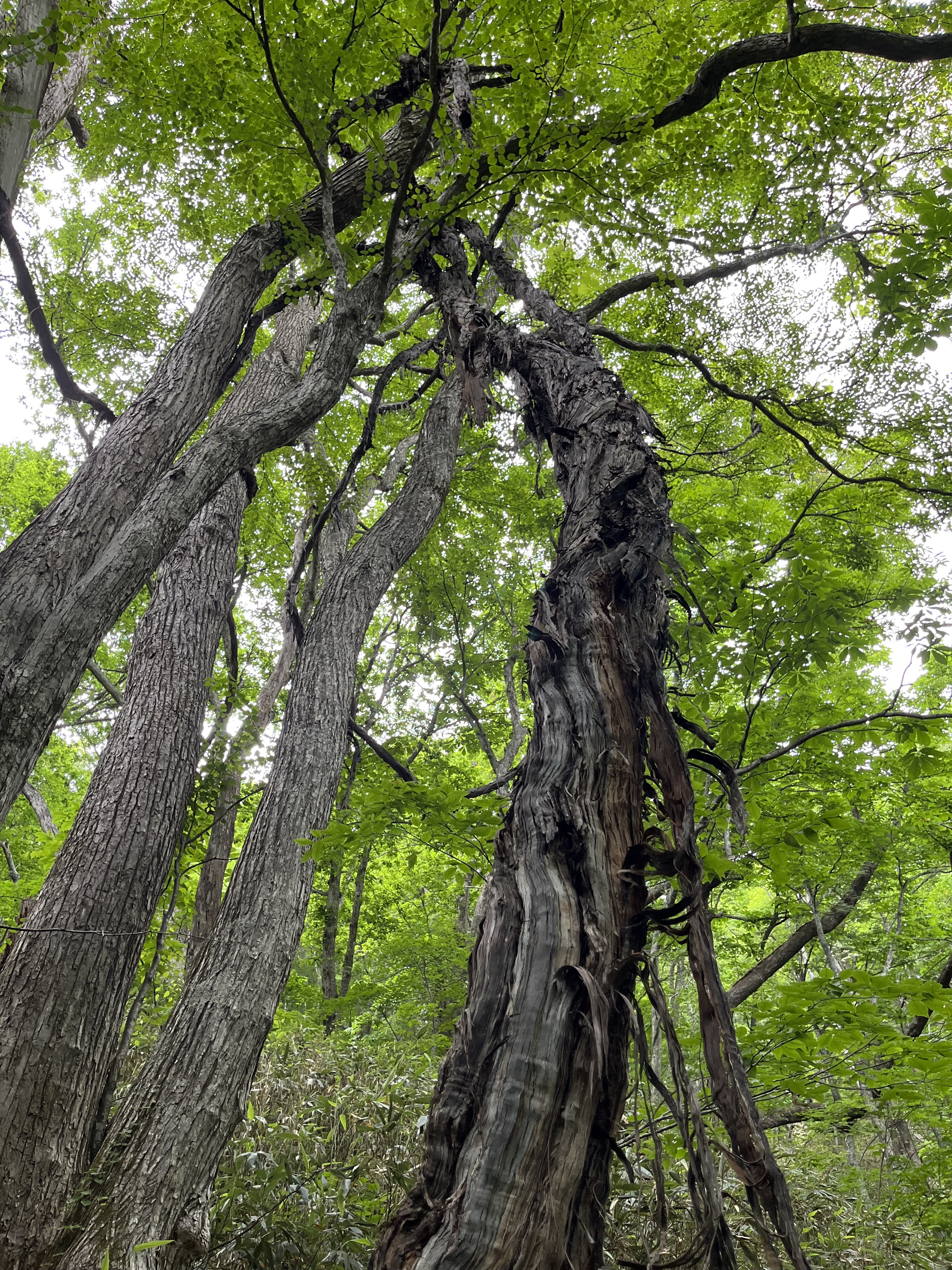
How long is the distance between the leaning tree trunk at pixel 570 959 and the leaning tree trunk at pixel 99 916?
1962 mm

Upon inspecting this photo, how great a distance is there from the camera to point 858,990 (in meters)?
2.60

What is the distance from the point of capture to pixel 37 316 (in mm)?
2793

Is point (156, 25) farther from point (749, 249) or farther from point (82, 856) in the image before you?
point (82, 856)

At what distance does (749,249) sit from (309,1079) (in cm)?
750

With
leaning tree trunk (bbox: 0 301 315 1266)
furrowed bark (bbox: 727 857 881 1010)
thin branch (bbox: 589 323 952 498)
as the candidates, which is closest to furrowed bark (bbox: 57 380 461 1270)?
leaning tree trunk (bbox: 0 301 315 1266)

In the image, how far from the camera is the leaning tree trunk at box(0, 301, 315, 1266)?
2.50m

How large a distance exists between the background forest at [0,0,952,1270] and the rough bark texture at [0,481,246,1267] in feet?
0.75

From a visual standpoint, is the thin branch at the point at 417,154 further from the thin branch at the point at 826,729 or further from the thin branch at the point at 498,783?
the thin branch at the point at 826,729

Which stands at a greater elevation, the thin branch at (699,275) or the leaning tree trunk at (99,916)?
the thin branch at (699,275)

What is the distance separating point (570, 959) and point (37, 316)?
3.31 m

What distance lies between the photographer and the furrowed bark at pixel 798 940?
5.48m

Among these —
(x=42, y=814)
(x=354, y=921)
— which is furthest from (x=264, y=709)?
(x=354, y=921)

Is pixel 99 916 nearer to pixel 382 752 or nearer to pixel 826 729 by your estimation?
pixel 382 752

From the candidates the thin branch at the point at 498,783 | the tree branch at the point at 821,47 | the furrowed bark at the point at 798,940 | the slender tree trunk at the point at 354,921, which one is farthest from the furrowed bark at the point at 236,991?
the slender tree trunk at the point at 354,921
